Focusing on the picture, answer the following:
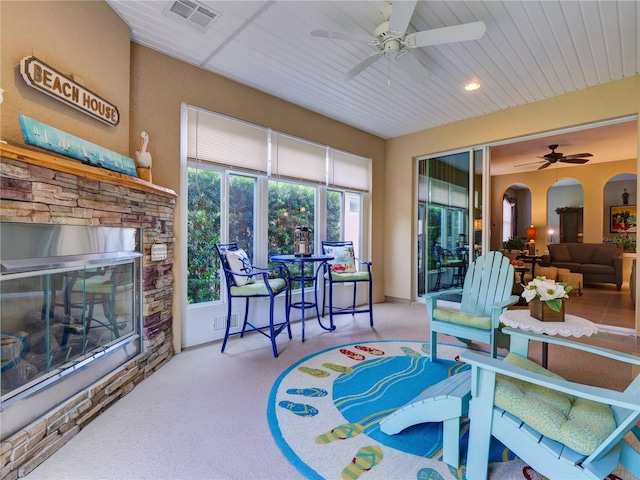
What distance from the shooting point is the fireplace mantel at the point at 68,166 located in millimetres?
1436

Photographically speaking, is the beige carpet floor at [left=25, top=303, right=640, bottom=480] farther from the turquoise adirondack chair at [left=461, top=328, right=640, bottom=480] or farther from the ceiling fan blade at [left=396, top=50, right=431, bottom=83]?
the ceiling fan blade at [left=396, top=50, right=431, bottom=83]

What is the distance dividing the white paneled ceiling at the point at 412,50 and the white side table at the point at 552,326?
2263 millimetres

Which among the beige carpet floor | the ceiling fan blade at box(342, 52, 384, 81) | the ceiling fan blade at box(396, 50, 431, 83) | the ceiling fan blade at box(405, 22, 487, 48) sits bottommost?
the beige carpet floor

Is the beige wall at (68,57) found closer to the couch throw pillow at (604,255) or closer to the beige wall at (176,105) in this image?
the beige wall at (176,105)

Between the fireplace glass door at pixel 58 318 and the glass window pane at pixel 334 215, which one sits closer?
the fireplace glass door at pixel 58 318

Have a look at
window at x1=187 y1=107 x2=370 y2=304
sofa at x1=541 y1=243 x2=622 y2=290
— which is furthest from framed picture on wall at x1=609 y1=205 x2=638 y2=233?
window at x1=187 y1=107 x2=370 y2=304

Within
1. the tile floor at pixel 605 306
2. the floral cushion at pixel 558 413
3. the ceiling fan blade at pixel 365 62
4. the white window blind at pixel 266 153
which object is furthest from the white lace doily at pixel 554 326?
Answer: the white window blind at pixel 266 153

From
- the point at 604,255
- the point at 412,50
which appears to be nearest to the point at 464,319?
the point at 412,50

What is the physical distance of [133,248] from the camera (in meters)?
2.39

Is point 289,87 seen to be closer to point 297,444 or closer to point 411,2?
point 411,2

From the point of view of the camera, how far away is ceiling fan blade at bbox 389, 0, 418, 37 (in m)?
1.91

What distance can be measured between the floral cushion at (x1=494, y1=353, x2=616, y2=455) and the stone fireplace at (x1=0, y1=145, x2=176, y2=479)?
2.26 m

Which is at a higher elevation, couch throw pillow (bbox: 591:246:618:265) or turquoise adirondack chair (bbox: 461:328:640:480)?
couch throw pillow (bbox: 591:246:618:265)

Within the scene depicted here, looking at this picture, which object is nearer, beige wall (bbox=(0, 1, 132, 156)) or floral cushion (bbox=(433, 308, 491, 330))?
beige wall (bbox=(0, 1, 132, 156))
